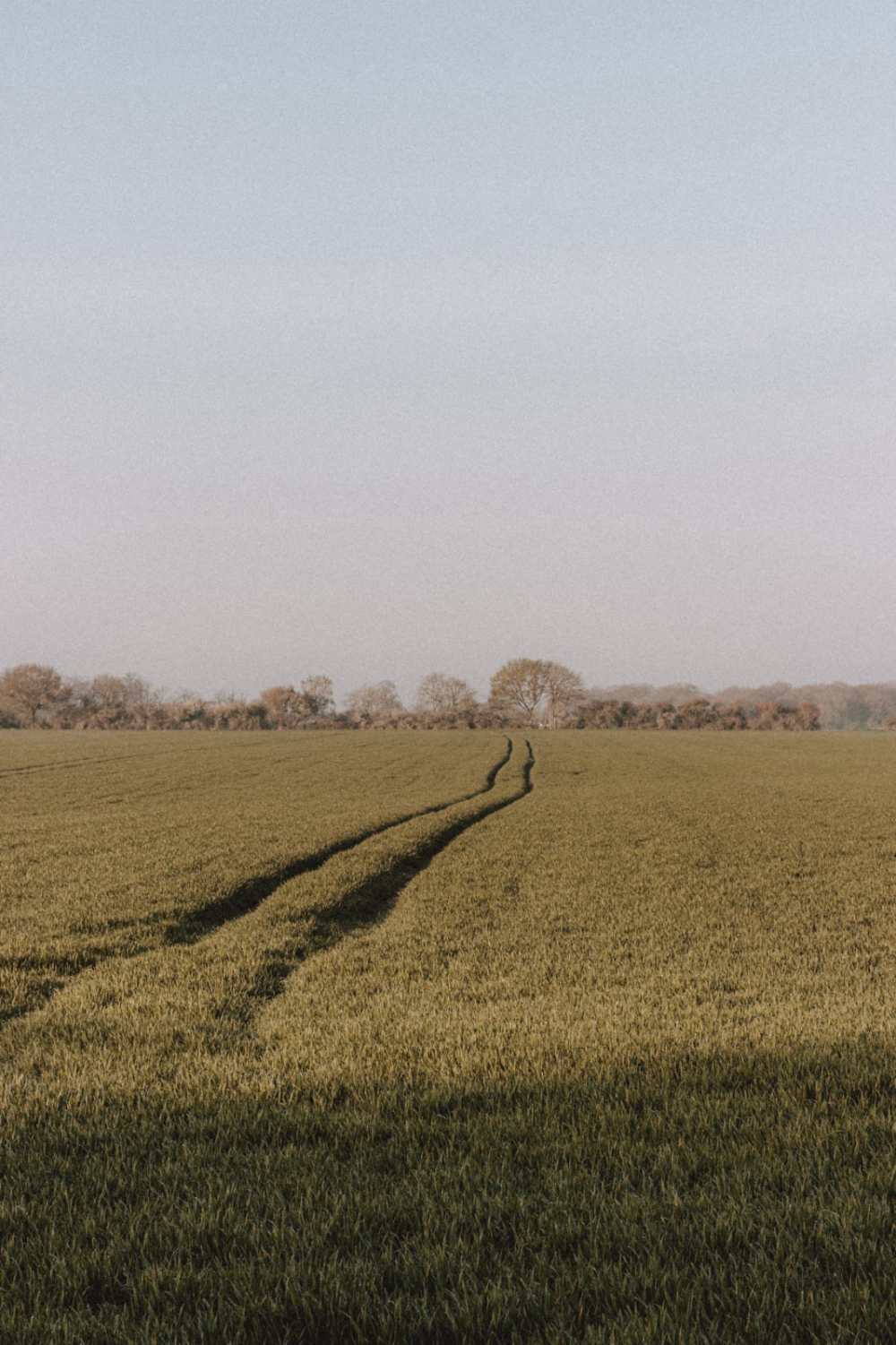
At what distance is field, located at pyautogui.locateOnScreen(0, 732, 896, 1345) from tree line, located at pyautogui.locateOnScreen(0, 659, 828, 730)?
4125 inches

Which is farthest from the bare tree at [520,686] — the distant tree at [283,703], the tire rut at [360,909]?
the tire rut at [360,909]

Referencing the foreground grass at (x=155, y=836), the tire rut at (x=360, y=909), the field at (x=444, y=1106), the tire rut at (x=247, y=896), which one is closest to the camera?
the field at (x=444, y=1106)

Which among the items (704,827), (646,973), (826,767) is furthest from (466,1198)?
(826,767)

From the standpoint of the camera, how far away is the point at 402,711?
125375mm

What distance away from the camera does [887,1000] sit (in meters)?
7.53

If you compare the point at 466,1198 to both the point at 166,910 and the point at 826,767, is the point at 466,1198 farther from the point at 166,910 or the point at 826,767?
the point at 826,767

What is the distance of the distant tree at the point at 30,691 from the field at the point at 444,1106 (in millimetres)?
129848

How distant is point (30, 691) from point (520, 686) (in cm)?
8635

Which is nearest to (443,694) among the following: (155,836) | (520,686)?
(520,686)

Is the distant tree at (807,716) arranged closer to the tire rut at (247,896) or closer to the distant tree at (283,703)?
the distant tree at (283,703)

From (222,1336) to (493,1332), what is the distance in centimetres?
118

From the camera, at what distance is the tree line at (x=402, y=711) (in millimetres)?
116438

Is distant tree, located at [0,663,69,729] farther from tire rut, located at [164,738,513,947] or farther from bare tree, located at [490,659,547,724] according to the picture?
tire rut, located at [164,738,513,947]

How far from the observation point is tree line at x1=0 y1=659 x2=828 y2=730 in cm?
11644
